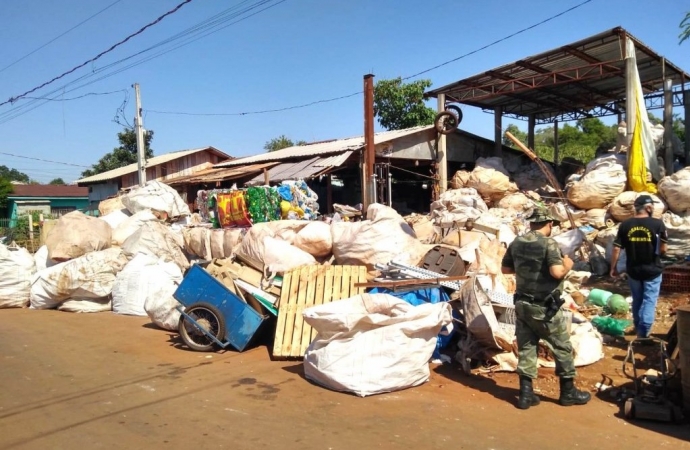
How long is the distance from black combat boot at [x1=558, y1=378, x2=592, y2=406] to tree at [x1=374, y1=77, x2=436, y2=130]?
66.1ft

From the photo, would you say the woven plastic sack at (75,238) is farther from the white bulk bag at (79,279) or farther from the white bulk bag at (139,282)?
the white bulk bag at (139,282)

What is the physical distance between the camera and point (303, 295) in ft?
19.9

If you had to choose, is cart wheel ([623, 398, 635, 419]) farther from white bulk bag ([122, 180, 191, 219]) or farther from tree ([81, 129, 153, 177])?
tree ([81, 129, 153, 177])

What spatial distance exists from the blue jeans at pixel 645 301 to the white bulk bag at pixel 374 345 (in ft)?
6.57

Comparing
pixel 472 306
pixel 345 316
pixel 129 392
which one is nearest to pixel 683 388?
pixel 472 306

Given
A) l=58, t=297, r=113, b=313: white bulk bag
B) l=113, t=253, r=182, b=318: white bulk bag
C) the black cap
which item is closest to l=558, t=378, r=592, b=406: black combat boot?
the black cap

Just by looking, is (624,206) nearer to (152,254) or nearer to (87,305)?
(152,254)

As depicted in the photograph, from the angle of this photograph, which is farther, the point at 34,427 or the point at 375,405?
the point at 375,405

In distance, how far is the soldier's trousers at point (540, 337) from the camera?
4055 mm

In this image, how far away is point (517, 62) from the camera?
496 inches

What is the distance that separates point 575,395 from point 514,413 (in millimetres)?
517

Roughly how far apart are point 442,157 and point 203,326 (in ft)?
35.6

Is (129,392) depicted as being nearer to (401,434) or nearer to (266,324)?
(266,324)

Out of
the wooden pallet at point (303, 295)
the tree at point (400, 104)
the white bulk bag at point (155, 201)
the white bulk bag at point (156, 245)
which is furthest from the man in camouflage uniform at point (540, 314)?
the tree at point (400, 104)
